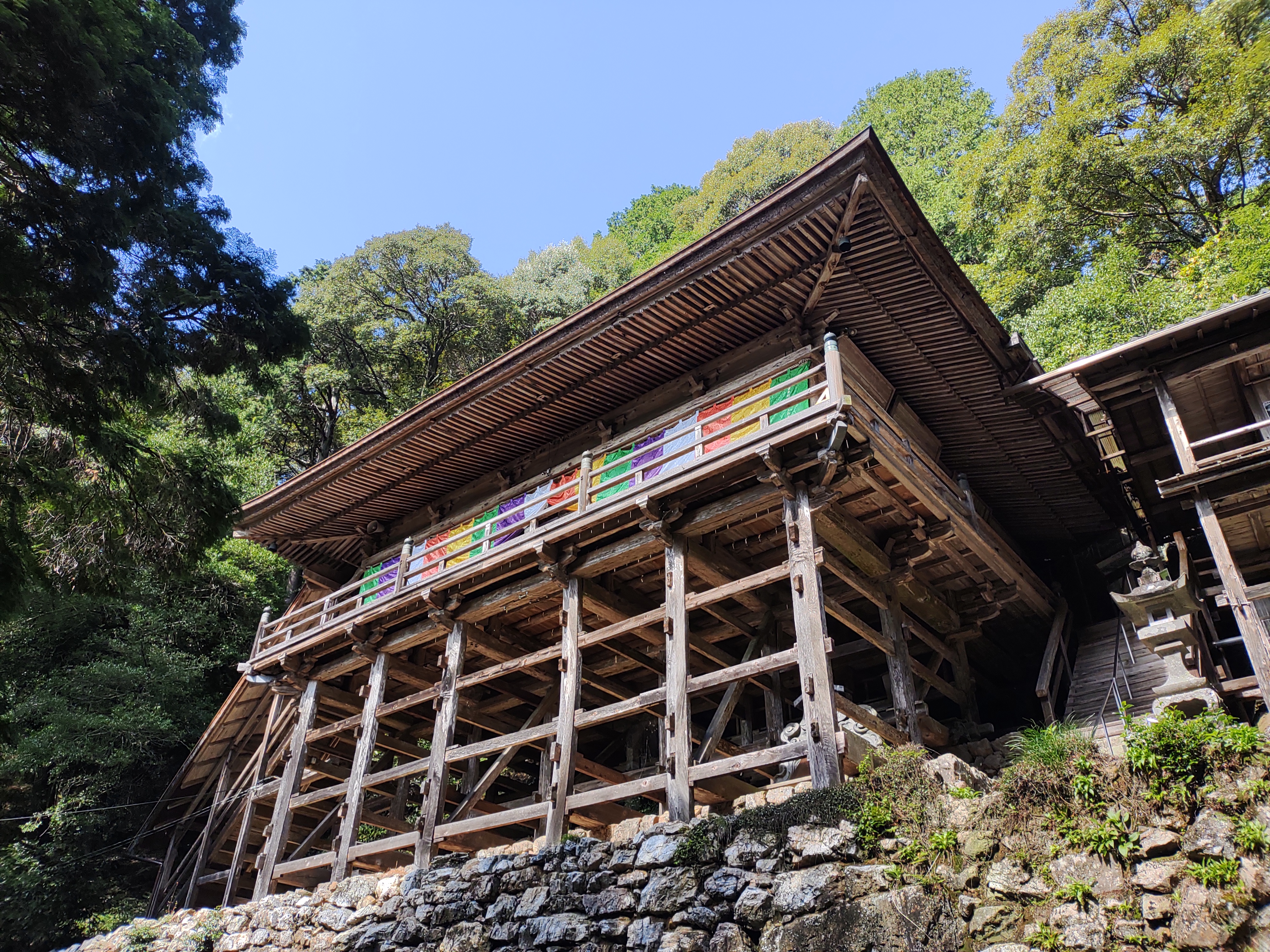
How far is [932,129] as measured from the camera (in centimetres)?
3772

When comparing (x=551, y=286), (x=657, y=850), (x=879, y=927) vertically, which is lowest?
(x=879, y=927)

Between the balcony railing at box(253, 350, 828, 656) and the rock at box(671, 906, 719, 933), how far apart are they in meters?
4.65

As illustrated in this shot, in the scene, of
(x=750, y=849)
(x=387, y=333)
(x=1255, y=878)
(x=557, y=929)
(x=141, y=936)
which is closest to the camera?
(x=1255, y=878)

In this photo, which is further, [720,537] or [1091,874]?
[720,537]

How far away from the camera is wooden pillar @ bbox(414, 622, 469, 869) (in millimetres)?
10758

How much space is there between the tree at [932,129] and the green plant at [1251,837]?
1053 inches

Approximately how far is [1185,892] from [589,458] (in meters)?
7.95

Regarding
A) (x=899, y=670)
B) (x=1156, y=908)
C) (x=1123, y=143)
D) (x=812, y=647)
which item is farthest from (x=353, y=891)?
(x=1123, y=143)

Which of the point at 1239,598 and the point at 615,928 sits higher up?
the point at 1239,598

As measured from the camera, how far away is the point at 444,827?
421 inches

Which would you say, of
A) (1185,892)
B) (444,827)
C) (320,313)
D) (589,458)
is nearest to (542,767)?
(444,827)

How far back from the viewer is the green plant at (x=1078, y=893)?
6062 millimetres

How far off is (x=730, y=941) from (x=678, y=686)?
2.80 metres

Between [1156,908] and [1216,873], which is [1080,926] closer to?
[1156,908]
